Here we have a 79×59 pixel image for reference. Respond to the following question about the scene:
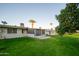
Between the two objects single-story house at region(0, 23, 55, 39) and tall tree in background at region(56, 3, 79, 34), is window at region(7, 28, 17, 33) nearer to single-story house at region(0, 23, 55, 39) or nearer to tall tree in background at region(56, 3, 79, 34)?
single-story house at region(0, 23, 55, 39)

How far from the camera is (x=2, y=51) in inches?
167

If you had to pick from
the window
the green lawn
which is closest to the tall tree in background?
the green lawn

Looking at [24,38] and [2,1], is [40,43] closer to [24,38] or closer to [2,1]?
[24,38]

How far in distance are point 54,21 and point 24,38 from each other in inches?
18.3

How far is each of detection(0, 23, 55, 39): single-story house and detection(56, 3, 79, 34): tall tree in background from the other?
0.20 m

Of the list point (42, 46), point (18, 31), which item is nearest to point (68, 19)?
point (42, 46)

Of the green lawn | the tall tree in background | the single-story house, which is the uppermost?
the tall tree in background

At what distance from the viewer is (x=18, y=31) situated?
4324mm

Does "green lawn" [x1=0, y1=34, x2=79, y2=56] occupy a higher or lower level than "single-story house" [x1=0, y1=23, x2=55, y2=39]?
lower

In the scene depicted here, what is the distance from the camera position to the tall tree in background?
14.0ft

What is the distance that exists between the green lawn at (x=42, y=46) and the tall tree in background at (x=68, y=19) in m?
0.10

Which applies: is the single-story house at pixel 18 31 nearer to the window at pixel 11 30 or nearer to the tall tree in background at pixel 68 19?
the window at pixel 11 30

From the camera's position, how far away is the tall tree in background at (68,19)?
4270 mm

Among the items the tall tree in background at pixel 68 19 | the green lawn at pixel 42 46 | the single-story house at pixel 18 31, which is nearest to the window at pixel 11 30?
the single-story house at pixel 18 31
